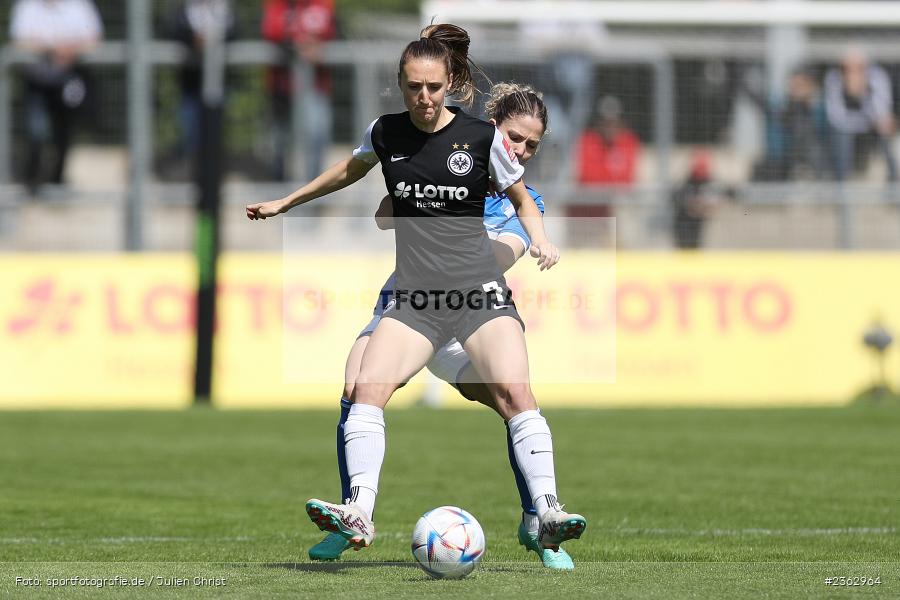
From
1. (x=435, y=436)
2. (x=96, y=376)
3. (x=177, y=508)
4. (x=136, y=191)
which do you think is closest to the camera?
(x=177, y=508)

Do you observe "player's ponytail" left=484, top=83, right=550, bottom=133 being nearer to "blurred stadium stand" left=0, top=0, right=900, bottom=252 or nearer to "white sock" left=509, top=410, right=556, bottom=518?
"white sock" left=509, top=410, right=556, bottom=518

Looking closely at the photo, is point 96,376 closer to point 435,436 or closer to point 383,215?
point 435,436

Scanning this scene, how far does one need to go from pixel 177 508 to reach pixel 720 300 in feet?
31.9

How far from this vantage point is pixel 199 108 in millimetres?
18953

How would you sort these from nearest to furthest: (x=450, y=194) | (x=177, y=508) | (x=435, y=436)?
1. (x=450, y=194)
2. (x=177, y=508)
3. (x=435, y=436)

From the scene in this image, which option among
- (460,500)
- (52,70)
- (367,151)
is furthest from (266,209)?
(52,70)

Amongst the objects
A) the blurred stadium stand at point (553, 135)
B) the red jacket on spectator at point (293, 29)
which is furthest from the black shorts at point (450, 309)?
the red jacket on spectator at point (293, 29)

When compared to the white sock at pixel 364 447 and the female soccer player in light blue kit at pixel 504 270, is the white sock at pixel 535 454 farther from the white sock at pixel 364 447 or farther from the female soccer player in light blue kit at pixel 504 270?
the white sock at pixel 364 447

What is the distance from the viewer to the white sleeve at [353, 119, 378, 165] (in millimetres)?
6781

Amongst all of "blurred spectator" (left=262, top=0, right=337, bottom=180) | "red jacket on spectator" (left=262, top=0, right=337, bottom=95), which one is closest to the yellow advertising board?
"blurred spectator" (left=262, top=0, right=337, bottom=180)

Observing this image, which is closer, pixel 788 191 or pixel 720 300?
pixel 720 300

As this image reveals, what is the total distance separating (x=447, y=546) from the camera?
20.8 feet

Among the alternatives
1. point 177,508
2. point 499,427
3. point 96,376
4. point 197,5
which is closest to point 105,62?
point 197,5

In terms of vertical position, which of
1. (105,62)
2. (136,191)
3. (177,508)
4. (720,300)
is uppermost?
(105,62)
